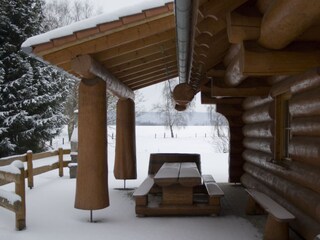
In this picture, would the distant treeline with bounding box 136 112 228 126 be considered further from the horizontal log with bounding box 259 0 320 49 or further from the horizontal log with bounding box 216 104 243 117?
the horizontal log with bounding box 259 0 320 49

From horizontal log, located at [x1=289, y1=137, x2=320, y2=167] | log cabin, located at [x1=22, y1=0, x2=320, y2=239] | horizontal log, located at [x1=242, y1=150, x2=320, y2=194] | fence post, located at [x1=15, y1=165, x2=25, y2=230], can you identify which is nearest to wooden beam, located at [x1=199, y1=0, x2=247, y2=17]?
log cabin, located at [x1=22, y1=0, x2=320, y2=239]

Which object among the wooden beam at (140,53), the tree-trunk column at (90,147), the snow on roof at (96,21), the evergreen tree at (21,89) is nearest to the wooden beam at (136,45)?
the wooden beam at (140,53)

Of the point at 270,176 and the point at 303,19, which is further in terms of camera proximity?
the point at 270,176

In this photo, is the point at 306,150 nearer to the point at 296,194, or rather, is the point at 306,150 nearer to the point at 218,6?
the point at 296,194

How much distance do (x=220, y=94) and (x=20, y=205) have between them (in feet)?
14.5

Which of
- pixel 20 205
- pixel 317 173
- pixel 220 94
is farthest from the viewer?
pixel 220 94

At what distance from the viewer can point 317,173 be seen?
4.72m

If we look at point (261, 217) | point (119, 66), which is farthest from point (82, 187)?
point (261, 217)

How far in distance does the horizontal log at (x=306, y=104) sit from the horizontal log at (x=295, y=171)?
30.5 inches

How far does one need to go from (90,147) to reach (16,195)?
1.41m

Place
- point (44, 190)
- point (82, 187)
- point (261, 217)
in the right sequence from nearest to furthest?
1. point (82, 187)
2. point (261, 217)
3. point (44, 190)

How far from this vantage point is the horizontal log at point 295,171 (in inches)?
188

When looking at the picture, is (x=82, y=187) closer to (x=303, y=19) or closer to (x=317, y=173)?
(x=317, y=173)

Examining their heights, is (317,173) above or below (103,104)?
below
